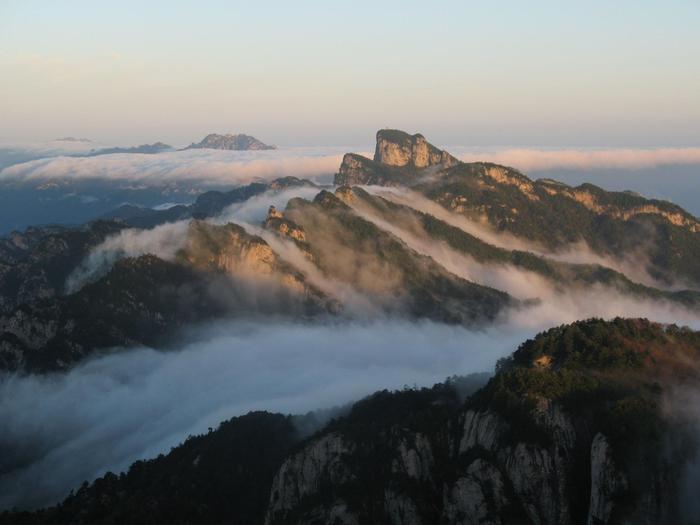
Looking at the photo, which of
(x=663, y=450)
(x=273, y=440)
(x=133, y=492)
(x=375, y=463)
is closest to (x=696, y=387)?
(x=663, y=450)

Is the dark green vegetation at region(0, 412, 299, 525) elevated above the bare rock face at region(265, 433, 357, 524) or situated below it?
below

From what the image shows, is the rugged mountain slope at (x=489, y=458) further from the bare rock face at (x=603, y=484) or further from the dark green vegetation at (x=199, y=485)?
the dark green vegetation at (x=199, y=485)

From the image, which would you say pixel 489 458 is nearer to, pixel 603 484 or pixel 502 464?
pixel 502 464

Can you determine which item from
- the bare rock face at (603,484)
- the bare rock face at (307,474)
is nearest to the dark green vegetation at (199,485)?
the bare rock face at (307,474)

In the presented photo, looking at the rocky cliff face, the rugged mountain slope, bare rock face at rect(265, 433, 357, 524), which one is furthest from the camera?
bare rock face at rect(265, 433, 357, 524)

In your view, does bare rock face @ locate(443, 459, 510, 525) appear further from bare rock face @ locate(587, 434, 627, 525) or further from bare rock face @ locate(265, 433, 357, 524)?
bare rock face @ locate(265, 433, 357, 524)

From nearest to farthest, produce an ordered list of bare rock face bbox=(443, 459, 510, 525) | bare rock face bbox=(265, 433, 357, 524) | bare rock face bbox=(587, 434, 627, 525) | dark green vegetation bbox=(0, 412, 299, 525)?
1. bare rock face bbox=(587, 434, 627, 525)
2. bare rock face bbox=(443, 459, 510, 525)
3. bare rock face bbox=(265, 433, 357, 524)
4. dark green vegetation bbox=(0, 412, 299, 525)

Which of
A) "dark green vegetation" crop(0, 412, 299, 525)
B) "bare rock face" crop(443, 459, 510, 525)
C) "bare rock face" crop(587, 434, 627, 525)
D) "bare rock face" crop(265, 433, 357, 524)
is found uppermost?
"bare rock face" crop(587, 434, 627, 525)

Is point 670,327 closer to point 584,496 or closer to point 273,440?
point 584,496

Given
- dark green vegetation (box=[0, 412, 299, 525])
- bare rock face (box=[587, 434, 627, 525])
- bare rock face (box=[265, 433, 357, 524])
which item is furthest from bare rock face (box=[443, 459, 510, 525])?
dark green vegetation (box=[0, 412, 299, 525])
